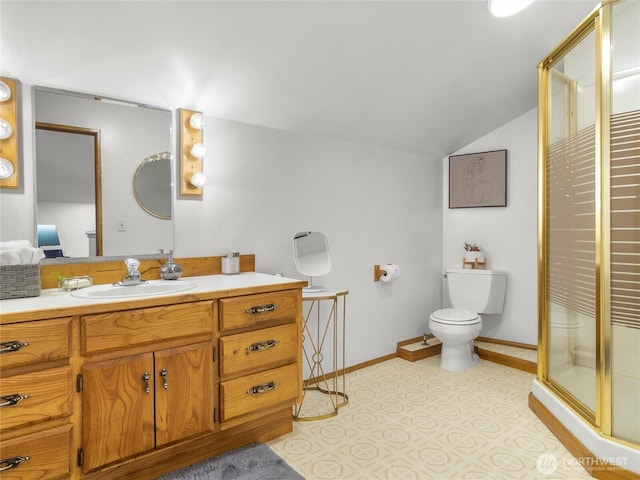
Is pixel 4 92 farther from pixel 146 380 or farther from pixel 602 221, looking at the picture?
pixel 602 221

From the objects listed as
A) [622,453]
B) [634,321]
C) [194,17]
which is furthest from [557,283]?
[194,17]

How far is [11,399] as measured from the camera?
53.2 inches

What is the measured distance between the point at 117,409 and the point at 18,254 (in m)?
0.75

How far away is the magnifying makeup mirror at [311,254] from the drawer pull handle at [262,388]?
0.76 metres

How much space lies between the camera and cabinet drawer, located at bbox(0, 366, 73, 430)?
1.34m

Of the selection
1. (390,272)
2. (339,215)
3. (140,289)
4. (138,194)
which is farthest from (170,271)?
(390,272)

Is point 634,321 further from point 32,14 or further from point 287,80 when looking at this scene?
point 32,14

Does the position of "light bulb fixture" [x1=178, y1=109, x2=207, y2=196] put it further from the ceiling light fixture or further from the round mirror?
the ceiling light fixture

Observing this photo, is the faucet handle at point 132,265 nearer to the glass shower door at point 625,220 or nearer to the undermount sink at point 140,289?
the undermount sink at point 140,289

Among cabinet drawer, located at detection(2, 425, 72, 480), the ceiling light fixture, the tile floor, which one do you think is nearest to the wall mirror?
cabinet drawer, located at detection(2, 425, 72, 480)

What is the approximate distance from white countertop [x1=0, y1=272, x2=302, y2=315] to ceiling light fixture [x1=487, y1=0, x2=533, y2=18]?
1.77 m

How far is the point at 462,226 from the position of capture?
3.74 m

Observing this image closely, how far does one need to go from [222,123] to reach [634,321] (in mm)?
2369

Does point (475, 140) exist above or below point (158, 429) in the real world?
above
